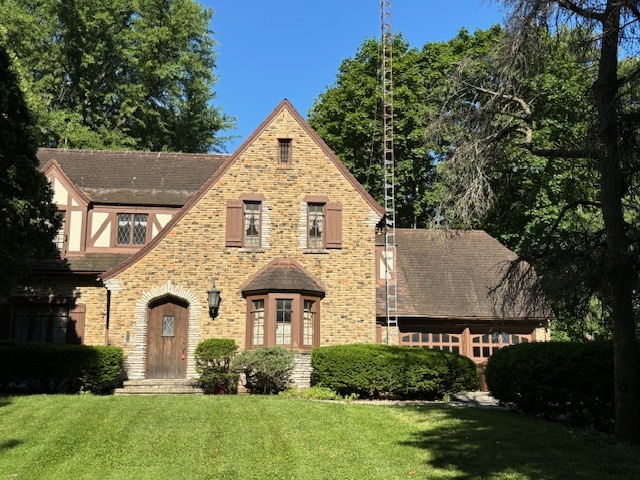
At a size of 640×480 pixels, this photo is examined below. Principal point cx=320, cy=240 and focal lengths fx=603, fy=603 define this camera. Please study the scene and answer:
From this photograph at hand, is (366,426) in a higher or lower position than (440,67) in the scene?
lower

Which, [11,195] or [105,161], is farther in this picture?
[105,161]

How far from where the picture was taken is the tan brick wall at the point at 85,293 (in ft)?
63.5

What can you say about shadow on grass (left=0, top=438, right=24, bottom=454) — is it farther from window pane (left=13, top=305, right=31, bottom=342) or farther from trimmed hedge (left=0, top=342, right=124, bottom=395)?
window pane (left=13, top=305, right=31, bottom=342)

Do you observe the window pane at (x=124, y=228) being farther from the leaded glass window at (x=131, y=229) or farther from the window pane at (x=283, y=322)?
the window pane at (x=283, y=322)

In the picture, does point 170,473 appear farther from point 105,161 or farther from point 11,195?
point 105,161

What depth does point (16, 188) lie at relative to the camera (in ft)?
44.9

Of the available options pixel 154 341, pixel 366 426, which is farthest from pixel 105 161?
pixel 366 426

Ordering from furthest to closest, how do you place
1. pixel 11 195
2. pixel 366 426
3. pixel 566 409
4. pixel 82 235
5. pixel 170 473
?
1. pixel 82 235
2. pixel 11 195
3. pixel 566 409
4. pixel 366 426
5. pixel 170 473

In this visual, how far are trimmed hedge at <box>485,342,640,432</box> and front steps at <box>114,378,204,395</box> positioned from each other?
8658mm

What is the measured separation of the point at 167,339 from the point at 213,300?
1940mm

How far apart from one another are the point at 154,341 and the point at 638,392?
43.2ft

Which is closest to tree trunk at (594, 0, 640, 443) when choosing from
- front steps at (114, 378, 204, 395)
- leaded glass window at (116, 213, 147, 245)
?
front steps at (114, 378, 204, 395)

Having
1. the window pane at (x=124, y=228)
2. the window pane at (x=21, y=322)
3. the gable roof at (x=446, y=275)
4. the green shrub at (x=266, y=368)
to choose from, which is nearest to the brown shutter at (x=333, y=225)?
the gable roof at (x=446, y=275)

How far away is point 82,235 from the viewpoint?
20.4 m
